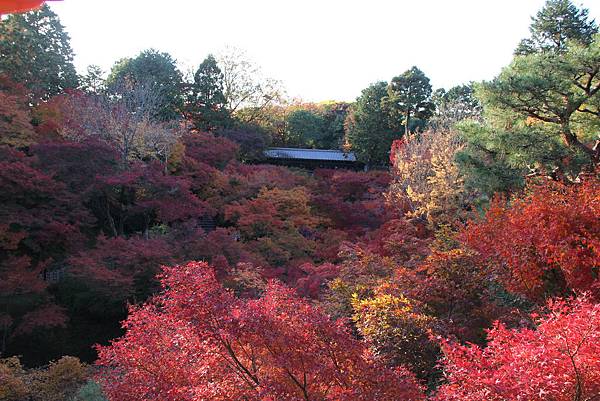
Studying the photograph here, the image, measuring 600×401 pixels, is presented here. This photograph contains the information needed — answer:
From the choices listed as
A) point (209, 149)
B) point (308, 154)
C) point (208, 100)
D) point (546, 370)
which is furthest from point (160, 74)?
point (546, 370)

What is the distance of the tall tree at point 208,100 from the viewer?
21969 millimetres

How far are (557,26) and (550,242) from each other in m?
15.6

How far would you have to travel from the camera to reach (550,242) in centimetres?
594

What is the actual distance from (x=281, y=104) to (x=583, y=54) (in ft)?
61.3

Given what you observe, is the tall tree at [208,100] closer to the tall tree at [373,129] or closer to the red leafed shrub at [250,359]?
the tall tree at [373,129]

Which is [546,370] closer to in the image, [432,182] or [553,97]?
[553,97]

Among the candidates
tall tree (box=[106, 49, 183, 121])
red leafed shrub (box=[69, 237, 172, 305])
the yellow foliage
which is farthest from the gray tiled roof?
red leafed shrub (box=[69, 237, 172, 305])

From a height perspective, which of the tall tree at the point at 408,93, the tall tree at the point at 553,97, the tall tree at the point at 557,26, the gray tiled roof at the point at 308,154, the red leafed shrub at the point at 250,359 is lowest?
the red leafed shrub at the point at 250,359

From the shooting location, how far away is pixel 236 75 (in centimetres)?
2414

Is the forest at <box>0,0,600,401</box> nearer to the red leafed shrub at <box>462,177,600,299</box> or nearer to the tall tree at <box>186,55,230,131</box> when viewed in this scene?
the red leafed shrub at <box>462,177,600,299</box>

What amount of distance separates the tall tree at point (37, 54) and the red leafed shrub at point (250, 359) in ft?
45.7

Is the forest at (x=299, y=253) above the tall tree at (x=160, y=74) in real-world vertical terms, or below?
below

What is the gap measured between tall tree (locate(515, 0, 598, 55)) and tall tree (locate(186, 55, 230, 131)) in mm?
12681

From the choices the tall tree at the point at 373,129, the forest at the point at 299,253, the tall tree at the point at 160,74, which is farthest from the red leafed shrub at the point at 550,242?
the tall tree at the point at 160,74
